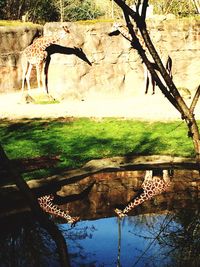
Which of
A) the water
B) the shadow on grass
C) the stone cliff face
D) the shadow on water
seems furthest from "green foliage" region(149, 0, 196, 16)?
the water

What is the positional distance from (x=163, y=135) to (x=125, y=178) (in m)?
2.36

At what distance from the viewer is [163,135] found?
8578mm

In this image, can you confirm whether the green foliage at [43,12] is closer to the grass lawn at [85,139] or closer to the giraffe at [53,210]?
the grass lawn at [85,139]

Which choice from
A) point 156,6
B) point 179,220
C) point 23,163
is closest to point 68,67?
point 23,163

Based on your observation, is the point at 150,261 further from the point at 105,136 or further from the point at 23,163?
the point at 105,136

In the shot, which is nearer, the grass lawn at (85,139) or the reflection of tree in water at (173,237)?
the reflection of tree in water at (173,237)

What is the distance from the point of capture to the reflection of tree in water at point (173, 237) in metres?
4.44

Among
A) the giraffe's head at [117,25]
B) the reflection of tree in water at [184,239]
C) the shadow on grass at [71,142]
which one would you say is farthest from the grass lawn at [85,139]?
the giraffe's head at [117,25]

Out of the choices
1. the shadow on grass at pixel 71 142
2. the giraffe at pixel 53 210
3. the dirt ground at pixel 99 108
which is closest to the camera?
the giraffe at pixel 53 210

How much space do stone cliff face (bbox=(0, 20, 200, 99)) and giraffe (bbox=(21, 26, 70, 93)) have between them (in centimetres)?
25

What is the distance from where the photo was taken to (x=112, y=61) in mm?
13547

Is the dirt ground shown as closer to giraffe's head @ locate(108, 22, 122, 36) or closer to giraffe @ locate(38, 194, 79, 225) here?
giraffe's head @ locate(108, 22, 122, 36)

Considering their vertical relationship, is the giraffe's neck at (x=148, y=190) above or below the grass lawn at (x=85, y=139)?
below

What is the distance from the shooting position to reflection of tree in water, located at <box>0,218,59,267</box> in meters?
4.40
